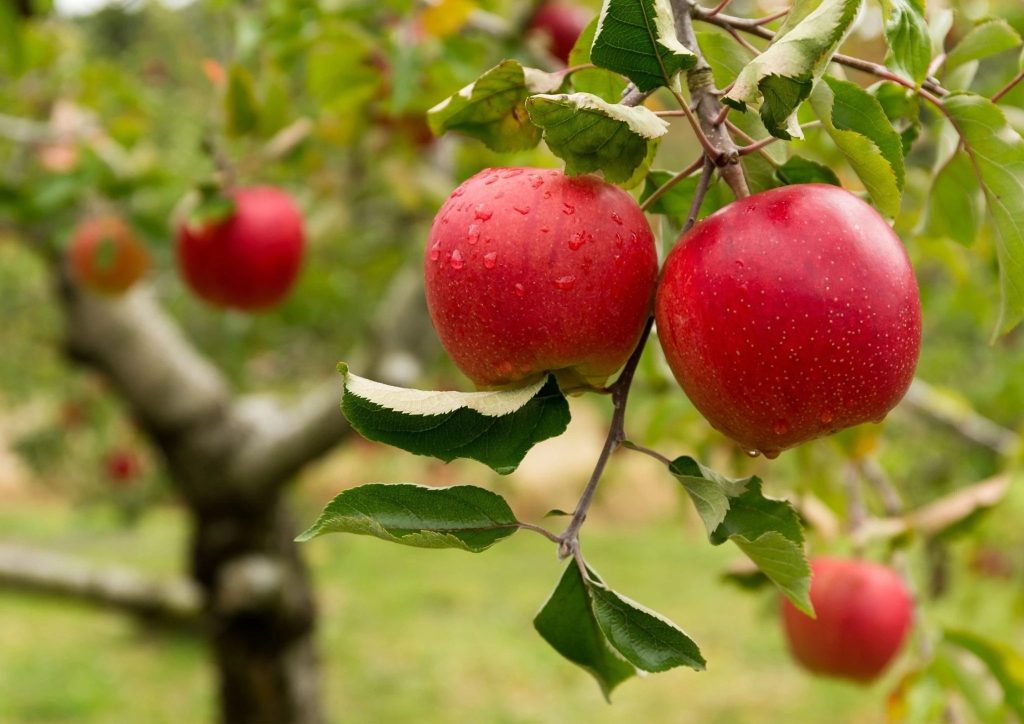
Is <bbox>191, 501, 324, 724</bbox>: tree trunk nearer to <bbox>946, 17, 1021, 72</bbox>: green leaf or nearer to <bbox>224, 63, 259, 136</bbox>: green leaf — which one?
<bbox>224, 63, 259, 136</bbox>: green leaf

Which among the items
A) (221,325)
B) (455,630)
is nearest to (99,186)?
(221,325)

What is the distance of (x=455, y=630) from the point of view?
431cm

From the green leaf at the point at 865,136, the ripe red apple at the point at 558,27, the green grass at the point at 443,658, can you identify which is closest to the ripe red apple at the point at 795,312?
the green leaf at the point at 865,136

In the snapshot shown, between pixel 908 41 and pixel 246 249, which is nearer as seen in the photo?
pixel 908 41

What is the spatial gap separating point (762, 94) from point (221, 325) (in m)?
3.09

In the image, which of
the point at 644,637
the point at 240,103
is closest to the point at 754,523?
the point at 644,637

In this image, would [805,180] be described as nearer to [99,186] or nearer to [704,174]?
[704,174]

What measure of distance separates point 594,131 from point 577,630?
0.84 ft

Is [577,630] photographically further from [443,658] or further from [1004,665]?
[443,658]

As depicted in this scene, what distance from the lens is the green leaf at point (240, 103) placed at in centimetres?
114

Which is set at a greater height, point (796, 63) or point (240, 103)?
point (796, 63)

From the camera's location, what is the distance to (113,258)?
1.67 m

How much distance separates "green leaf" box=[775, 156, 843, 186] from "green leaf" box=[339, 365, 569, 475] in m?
0.17

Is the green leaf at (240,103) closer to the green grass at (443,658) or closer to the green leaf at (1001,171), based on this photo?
the green leaf at (1001,171)
